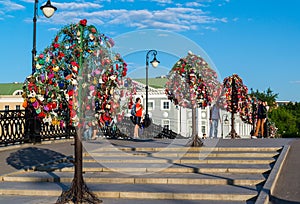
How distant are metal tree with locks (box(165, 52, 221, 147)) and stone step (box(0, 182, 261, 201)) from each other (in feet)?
16.6

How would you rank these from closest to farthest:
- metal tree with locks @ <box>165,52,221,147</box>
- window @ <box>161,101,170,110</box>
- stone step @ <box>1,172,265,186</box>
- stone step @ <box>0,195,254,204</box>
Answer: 1. stone step @ <box>0,195,254,204</box>
2. stone step @ <box>1,172,265,186</box>
3. metal tree with locks @ <box>165,52,221,147</box>
4. window @ <box>161,101,170,110</box>

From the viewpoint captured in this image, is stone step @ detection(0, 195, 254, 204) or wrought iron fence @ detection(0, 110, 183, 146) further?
wrought iron fence @ detection(0, 110, 183, 146)

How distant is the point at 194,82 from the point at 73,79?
681cm

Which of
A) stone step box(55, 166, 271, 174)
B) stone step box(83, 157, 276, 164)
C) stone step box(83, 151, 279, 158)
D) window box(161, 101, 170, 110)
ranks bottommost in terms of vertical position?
stone step box(55, 166, 271, 174)

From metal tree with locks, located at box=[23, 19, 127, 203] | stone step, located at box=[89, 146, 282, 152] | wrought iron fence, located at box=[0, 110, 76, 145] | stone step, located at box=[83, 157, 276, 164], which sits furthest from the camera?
wrought iron fence, located at box=[0, 110, 76, 145]

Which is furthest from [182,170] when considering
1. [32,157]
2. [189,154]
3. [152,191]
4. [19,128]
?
[19,128]

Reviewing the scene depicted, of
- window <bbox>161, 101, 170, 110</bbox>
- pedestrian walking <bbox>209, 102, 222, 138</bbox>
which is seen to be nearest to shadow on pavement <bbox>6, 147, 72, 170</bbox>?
pedestrian walking <bbox>209, 102, 222, 138</bbox>

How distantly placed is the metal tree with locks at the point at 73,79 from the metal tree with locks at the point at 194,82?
235 inches

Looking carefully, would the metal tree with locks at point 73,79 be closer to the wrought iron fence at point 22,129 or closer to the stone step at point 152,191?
the stone step at point 152,191

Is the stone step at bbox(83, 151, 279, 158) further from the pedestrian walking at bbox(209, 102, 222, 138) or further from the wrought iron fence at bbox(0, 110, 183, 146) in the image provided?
the pedestrian walking at bbox(209, 102, 222, 138)

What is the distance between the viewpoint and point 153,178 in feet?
33.1

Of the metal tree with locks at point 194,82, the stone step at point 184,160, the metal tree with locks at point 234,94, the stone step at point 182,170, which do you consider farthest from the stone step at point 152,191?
the metal tree with locks at point 234,94

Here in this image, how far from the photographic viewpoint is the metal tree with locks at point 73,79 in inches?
309

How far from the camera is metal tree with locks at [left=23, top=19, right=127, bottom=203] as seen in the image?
7855mm
